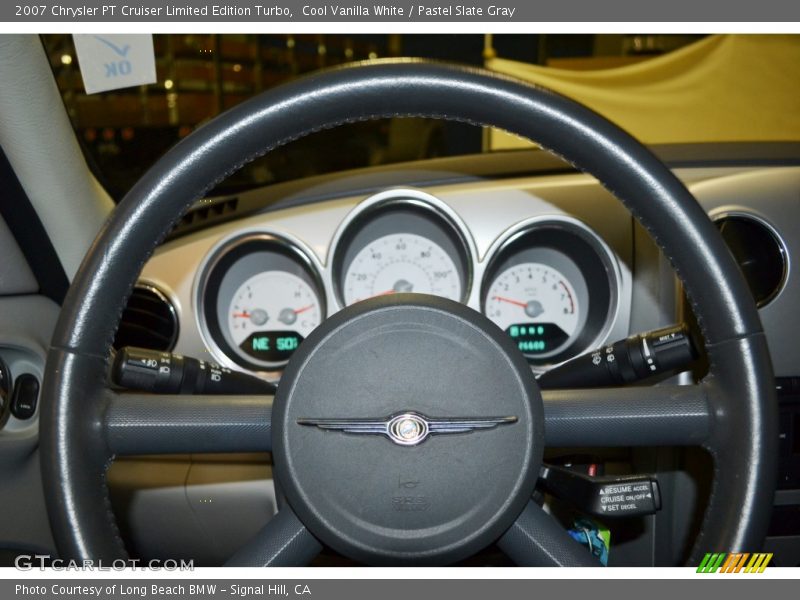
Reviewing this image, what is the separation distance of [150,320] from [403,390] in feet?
2.88

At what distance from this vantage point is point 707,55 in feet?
10.3

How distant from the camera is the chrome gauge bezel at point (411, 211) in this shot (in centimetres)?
165

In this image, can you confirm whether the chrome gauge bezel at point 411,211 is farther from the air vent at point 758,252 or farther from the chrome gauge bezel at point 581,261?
the air vent at point 758,252

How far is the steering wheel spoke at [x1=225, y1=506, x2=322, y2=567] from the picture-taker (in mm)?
935

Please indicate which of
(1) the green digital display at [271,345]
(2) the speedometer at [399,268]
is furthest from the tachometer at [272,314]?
(2) the speedometer at [399,268]

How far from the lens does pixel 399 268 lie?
1824 mm

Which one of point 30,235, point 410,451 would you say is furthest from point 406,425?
point 30,235

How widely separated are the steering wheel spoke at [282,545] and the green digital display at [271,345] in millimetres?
852

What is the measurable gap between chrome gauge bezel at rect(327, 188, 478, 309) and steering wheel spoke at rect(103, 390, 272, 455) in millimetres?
742

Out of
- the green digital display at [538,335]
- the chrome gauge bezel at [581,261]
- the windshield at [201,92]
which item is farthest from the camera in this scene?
the green digital display at [538,335]

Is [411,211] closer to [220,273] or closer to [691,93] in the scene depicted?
[220,273]

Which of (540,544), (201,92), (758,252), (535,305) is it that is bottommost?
(540,544)

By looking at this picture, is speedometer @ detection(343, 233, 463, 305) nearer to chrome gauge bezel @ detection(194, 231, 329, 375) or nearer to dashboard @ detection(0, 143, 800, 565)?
dashboard @ detection(0, 143, 800, 565)
